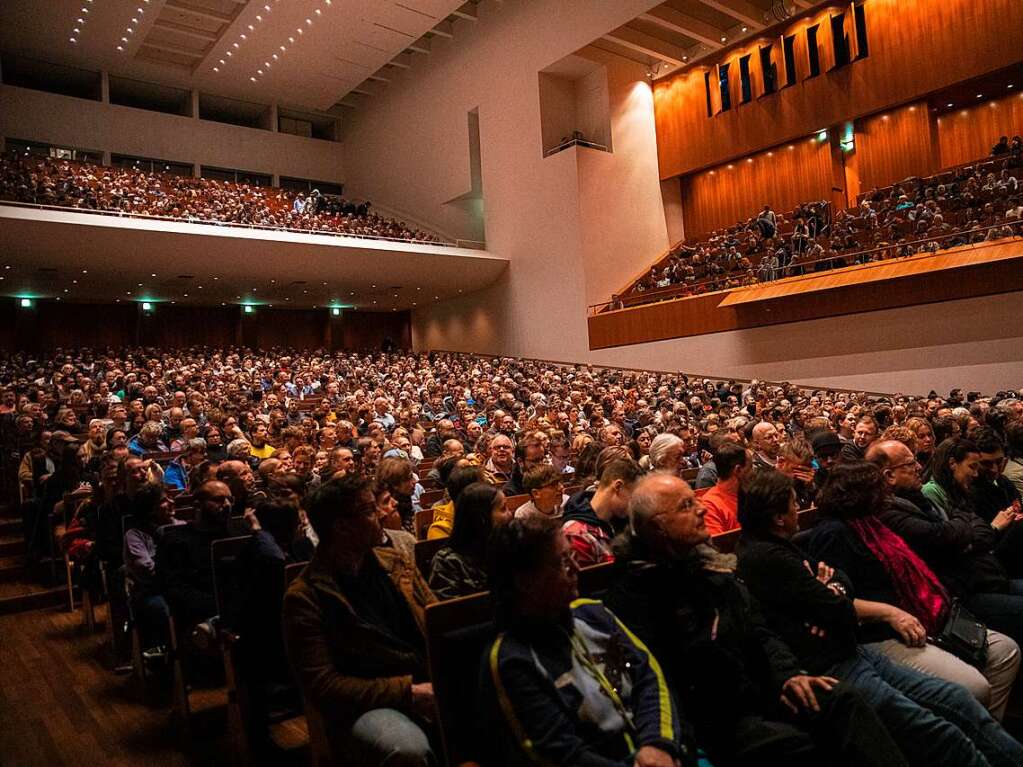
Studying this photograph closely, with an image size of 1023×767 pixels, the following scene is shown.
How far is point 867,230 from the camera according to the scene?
1251cm

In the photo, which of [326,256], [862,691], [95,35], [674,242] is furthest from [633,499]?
[95,35]

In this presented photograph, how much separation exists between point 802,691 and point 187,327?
771 inches

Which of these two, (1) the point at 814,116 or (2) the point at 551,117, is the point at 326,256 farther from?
(1) the point at 814,116

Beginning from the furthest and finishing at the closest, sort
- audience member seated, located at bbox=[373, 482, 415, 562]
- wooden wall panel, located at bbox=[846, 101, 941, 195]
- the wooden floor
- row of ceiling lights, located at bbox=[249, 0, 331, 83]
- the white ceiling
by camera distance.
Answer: row of ceiling lights, located at bbox=[249, 0, 331, 83] → the white ceiling → wooden wall panel, located at bbox=[846, 101, 941, 195] → the wooden floor → audience member seated, located at bbox=[373, 482, 415, 562]

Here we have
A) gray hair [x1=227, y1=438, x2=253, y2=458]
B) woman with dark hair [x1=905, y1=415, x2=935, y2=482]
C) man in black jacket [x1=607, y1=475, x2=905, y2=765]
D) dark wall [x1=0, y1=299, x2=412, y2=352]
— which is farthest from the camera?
dark wall [x1=0, y1=299, x2=412, y2=352]

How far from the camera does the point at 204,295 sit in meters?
17.9

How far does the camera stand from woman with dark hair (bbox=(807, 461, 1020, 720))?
2199 mm

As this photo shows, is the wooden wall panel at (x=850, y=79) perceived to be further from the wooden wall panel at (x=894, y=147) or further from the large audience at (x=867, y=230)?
the large audience at (x=867, y=230)

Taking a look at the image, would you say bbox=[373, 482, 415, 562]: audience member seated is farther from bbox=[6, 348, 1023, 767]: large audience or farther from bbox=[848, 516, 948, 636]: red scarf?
bbox=[848, 516, 948, 636]: red scarf

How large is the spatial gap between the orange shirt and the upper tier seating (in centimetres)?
976

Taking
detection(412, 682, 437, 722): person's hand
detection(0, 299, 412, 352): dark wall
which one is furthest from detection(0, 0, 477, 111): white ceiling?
detection(412, 682, 437, 722): person's hand

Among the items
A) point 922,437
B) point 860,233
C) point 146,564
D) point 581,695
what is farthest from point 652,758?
point 860,233

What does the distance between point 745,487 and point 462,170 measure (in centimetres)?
1725

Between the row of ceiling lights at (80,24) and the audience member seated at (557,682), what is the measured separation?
18183 millimetres
